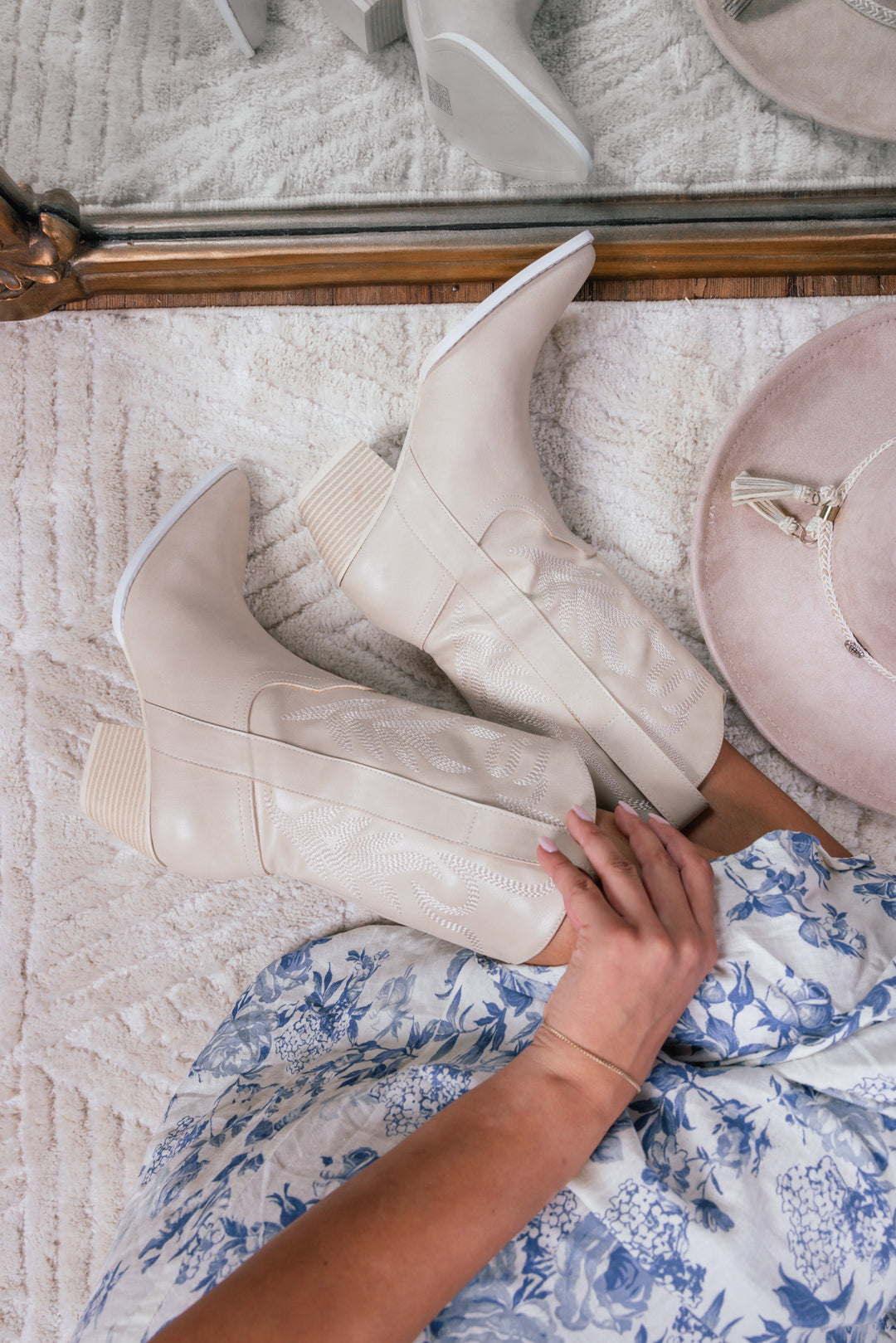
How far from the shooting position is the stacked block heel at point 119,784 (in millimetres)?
741

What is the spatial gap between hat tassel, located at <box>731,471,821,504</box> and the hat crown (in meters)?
0.03

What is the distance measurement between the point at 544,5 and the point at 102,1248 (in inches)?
46.6

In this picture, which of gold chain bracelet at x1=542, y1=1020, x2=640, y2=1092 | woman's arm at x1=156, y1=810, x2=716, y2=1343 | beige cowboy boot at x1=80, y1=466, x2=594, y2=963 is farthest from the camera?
beige cowboy boot at x1=80, y1=466, x2=594, y2=963

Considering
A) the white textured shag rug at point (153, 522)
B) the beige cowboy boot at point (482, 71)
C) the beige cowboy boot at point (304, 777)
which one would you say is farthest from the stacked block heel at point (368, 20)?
the beige cowboy boot at point (304, 777)

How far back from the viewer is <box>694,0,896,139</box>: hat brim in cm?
56

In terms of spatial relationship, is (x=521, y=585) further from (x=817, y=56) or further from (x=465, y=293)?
(x=817, y=56)

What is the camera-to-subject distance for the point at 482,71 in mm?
624

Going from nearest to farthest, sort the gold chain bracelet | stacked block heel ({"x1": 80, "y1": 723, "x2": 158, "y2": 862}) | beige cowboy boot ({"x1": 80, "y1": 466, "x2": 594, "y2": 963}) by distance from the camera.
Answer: the gold chain bracelet < beige cowboy boot ({"x1": 80, "y1": 466, "x2": 594, "y2": 963}) < stacked block heel ({"x1": 80, "y1": 723, "x2": 158, "y2": 862})

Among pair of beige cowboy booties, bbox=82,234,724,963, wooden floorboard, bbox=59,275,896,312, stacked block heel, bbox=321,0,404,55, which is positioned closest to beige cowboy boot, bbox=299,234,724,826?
pair of beige cowboy booties, bbox=82,234,724,963

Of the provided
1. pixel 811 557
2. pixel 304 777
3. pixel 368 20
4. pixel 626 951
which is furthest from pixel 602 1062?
pixel 368 20

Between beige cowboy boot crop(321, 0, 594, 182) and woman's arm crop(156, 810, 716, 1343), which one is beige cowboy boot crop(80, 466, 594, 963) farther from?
beige cowboy boot crop(321, 0, 594, 182)

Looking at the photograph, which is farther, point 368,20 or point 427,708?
point 427,708

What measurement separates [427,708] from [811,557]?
0.36 meters

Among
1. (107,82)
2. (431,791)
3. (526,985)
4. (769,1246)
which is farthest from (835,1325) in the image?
(107,82)
